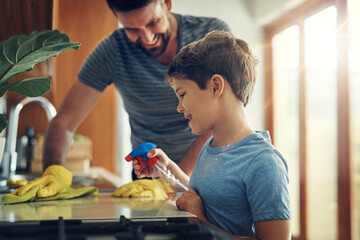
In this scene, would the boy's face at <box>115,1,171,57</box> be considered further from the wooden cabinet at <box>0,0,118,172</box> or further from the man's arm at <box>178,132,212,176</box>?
the wooden cabinet at <box>0,0,118,172</box>

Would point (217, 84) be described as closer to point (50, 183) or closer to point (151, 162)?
point (151, 162)

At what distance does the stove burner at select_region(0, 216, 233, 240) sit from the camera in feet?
1.84

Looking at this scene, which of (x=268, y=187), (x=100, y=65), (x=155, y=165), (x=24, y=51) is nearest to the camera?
(x=268, y=187)

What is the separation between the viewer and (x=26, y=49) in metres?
0.87

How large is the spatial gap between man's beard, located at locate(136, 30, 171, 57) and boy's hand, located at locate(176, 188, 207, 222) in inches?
25.1

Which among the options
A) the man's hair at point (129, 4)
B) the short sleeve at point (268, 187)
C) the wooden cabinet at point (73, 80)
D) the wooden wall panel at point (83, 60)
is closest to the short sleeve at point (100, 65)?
the man's hair at point (129, 4)

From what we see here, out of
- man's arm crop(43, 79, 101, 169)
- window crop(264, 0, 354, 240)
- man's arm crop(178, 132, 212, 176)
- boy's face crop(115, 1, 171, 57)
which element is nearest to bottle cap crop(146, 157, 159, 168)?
man's arm crop(178, 132, 212, 176)

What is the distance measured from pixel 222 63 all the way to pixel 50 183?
0.52 meters

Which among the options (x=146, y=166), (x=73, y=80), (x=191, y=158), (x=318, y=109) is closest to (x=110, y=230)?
(x=146, y=166)

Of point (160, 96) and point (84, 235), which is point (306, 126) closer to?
point (160, 96)

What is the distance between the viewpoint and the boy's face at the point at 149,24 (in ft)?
3.97

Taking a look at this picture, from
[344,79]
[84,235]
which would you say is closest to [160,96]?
[84,235]

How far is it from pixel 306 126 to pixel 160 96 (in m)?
2.43

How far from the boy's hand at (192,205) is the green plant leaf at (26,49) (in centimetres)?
40
